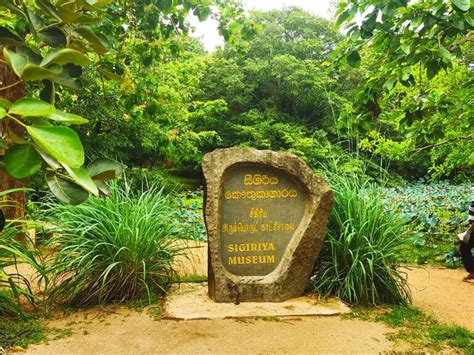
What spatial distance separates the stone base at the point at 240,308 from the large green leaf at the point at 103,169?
2608 mm

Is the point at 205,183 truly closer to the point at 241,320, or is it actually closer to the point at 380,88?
the point at 241,320

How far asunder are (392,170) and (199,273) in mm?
15746

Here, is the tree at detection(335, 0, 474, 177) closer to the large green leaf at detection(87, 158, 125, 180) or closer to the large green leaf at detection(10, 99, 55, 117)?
the large green leaf at detection(87, 158, 125, 180)

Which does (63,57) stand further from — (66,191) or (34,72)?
(66,191)

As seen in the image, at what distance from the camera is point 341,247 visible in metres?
4.02

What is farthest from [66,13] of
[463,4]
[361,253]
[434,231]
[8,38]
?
[434,231]

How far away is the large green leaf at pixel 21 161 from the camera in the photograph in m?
0.66

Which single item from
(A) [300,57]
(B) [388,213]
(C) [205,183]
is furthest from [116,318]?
(A) [300,57]

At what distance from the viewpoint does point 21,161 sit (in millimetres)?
658

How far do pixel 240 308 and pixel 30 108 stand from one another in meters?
3.27

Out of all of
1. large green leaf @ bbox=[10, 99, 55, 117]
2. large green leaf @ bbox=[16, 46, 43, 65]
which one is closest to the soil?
large green leaf @ bbox=[16, 46, 43, 65]

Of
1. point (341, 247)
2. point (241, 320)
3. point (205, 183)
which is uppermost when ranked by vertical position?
point (205, 183)

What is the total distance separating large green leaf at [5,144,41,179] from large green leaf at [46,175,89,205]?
14cm

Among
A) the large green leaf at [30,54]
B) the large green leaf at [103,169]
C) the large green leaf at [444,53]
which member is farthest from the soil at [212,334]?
the large green leaf at [30,54]
